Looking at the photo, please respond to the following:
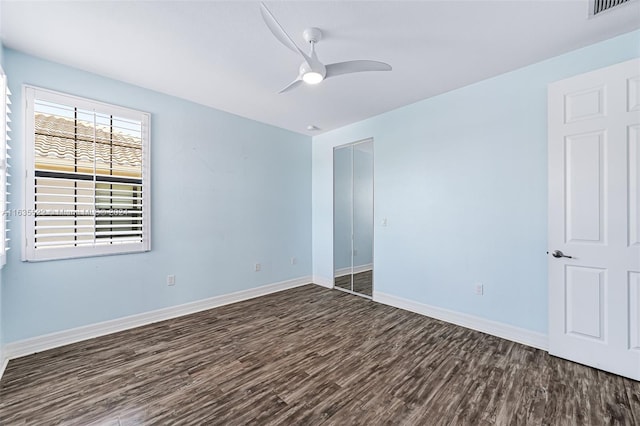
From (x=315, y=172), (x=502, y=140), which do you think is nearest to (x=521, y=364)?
(x=502, y=140)

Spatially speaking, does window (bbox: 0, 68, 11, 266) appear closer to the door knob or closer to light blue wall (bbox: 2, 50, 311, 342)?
light blue wall (bbox: 2, 50, 311, 342)

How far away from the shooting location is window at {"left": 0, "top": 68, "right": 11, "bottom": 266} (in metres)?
2.17

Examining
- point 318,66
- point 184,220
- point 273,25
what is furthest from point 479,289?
point 184,220

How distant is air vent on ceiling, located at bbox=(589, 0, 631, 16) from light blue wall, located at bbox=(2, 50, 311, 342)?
3.74 meters

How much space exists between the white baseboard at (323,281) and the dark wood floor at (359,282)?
91 mm

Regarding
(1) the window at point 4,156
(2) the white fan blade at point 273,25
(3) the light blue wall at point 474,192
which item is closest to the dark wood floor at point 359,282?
(3) the light blue wall at point 474,192

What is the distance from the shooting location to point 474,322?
3000 millimetres

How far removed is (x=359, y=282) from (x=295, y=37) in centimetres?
356

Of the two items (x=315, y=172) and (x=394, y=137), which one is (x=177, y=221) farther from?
(x=394, y=137)

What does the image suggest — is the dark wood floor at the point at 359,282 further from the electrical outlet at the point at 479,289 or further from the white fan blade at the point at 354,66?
the white fan blade at the point at 354,66

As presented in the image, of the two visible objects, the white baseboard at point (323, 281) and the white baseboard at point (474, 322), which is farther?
the white baseboard at point (323, 281)

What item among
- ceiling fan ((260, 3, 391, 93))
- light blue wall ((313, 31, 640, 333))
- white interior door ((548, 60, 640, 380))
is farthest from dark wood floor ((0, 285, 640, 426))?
ceiling fan ((260, 3, 391, 93))

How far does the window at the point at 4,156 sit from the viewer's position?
2174 mm

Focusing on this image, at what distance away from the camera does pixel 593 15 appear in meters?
1.95
